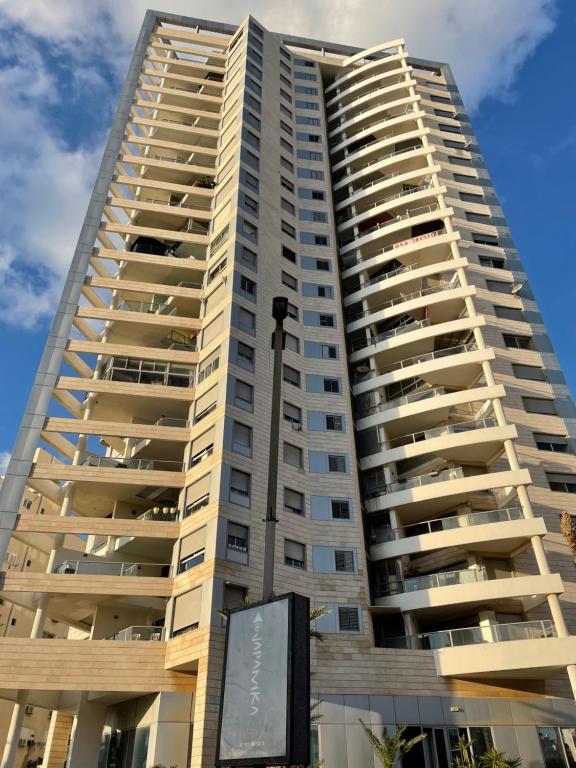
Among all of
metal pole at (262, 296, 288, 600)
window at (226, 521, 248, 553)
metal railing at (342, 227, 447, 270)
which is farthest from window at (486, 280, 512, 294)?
metal pole at (262, 296, 288, 600)

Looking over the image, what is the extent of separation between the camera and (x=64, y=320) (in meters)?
38.8

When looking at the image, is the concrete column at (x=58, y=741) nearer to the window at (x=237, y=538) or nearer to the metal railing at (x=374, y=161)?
the window at (x=237, y=538)

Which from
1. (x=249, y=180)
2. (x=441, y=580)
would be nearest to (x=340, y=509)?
(x=441, y=580)

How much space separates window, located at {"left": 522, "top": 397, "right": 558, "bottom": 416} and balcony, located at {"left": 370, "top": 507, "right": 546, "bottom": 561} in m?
8.52

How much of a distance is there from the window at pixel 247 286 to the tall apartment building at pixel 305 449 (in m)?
0.21

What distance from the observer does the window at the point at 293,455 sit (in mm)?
36031

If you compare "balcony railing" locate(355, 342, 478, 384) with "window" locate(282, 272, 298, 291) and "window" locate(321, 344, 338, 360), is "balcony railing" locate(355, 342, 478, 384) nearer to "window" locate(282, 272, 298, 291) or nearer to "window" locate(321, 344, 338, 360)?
"window" locate(321, 344, 338, 360)

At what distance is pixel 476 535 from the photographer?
31.8m

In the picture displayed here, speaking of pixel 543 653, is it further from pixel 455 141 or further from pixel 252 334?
pixel 455 141

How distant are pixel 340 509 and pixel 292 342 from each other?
11727 mm

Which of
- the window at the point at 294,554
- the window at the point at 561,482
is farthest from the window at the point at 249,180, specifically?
the window at the point at 561,482

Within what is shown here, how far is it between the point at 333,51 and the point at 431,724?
6489cm

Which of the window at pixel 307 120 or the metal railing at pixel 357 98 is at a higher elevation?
the metal railing at pixel 357 98

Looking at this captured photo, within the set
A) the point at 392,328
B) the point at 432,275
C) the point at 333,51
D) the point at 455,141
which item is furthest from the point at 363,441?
the point at 333,51
